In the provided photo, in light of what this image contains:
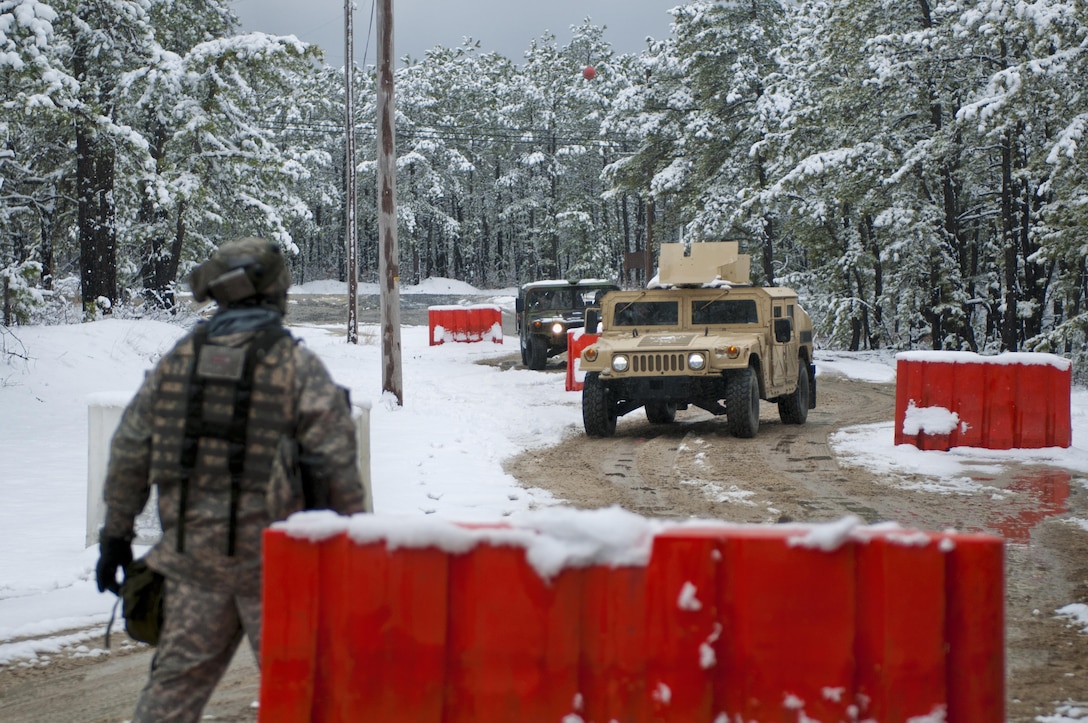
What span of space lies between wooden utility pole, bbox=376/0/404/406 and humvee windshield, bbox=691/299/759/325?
3.59 metres

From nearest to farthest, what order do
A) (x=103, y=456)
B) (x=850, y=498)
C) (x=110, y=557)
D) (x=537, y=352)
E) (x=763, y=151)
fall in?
(x=110, y=557), (x=103, y=456), (x=850, y=498), (x=537, y=352), (x=763, y=151)

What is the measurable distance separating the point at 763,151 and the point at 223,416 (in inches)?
1060

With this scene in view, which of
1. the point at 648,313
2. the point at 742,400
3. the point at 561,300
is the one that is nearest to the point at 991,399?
the point at 742,400

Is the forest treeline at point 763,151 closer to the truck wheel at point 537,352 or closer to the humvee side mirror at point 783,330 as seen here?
the humvee side mirror at point 783,330

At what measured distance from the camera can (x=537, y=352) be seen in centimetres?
2200

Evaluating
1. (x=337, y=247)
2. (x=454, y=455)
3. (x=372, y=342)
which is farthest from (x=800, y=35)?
(x=337, y=247)

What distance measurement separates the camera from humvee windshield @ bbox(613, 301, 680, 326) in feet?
43.2

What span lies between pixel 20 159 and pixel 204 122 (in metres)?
3.05

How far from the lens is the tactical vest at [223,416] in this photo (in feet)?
9.68

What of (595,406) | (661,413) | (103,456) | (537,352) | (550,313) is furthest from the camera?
(550,313)

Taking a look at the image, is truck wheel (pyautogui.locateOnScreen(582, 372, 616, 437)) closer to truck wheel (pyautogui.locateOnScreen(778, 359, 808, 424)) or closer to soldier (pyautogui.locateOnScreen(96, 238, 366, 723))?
truck wheel (pyautogui.locateOnScreen(778, 359, 808, 424))

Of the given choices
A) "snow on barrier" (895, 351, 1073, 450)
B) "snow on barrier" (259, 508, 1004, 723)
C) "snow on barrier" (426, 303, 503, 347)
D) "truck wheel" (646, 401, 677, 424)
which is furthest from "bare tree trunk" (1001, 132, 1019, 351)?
"snow on barrier" (259, 508, 1004, 723)

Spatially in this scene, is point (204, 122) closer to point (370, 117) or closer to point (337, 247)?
point (370, 117)

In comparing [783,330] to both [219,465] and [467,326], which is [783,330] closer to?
[219,465]
